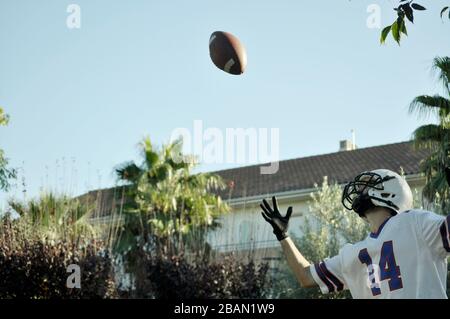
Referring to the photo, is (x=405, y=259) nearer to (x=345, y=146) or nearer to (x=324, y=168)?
(x=324, y=168)

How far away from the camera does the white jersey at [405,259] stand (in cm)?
405

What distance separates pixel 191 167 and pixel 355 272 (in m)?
16.3

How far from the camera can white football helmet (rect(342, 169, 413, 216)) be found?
14.4ft

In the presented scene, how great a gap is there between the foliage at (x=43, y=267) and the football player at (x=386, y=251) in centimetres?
1009

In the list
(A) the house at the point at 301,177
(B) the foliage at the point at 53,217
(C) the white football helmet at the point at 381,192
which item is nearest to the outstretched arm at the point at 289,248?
(C) the white football helmet at the point at 381,192

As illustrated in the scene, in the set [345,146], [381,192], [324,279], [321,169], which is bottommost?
[324,279]

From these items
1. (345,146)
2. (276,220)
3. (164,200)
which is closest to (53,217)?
(164,200)

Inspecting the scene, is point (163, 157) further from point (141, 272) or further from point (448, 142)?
point (448, 142)

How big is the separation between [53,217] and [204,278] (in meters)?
3.34

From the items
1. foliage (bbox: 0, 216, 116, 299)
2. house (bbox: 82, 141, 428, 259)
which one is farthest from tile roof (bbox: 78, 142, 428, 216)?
foliage (bbox: 0, 216, 116, 299)

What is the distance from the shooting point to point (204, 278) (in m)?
16.0

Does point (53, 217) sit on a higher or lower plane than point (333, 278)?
higher
